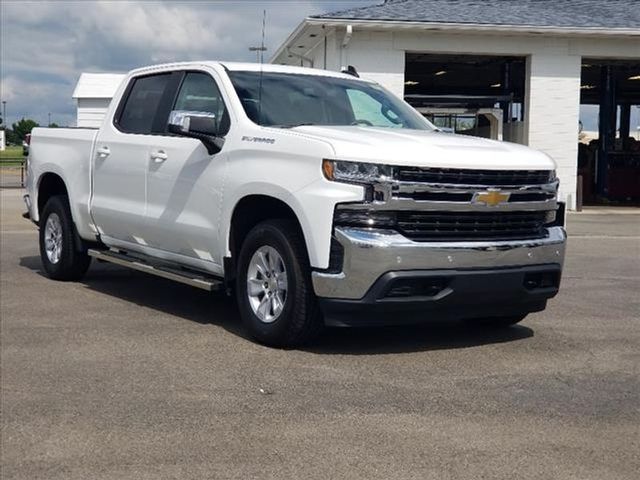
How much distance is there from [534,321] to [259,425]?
3482 millimetres

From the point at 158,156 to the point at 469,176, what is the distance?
274 centimetres

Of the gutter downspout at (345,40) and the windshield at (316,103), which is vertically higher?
the gutter downspout at (345,40)

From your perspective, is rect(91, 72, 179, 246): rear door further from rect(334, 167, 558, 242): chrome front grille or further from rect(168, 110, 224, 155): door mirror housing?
rect(334, 167, 558, 242): chrome front grille

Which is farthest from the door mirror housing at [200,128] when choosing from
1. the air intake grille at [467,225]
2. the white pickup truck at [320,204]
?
the air intake grille at [467,225]

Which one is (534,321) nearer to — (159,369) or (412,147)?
(412,147)

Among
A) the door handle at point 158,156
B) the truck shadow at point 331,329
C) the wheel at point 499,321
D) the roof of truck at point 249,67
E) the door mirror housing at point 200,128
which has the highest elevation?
the roof of truck at point 249,67

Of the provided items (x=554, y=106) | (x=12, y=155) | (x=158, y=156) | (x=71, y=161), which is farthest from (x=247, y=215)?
(x=12, y=155)

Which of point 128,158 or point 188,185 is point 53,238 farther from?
point 188,185

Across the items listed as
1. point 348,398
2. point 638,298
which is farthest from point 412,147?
point 638,298

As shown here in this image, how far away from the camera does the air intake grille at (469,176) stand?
5.61 m

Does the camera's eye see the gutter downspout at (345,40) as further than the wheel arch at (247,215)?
Yes

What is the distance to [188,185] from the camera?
6852 millimetres

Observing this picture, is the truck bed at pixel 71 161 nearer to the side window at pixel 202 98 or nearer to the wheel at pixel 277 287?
the side window at pixel 202 98

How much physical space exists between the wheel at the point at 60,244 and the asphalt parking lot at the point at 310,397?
0.95 meters
